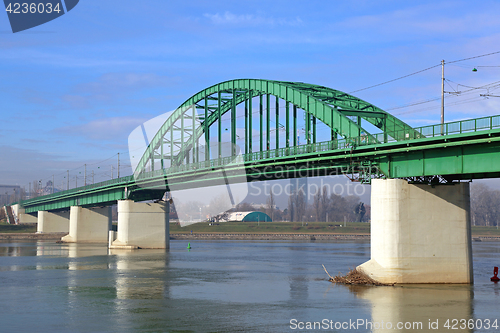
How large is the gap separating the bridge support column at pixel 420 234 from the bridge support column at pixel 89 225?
93.6 metres

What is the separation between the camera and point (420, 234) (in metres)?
36.5

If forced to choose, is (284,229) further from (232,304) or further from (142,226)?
(232,304)

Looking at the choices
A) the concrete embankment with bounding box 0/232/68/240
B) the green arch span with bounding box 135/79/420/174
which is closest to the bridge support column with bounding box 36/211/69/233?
the concrete embankment with bounding box 0/232/68/240

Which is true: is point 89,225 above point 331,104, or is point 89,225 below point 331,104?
below

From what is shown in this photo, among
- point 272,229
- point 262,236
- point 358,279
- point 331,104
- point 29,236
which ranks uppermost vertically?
point 331,104

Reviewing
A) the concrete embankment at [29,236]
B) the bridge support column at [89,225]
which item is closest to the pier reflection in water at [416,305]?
the bridge support column at [89,225]

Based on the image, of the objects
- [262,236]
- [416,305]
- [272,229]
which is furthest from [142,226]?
[272,229]

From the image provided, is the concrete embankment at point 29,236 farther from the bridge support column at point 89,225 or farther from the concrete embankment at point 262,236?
the concrete embankment at point 262,236

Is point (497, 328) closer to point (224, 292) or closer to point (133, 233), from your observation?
point (224, 292)

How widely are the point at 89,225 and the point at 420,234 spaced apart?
321ft

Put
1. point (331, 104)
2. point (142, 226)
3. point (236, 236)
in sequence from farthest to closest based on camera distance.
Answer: point (236, 236)
point (142, 226)
point (331, 104)

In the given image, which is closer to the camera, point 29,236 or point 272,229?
point 29,236

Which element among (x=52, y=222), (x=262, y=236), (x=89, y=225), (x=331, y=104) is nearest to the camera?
(x=331, y=104)

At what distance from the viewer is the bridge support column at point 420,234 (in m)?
36.3
